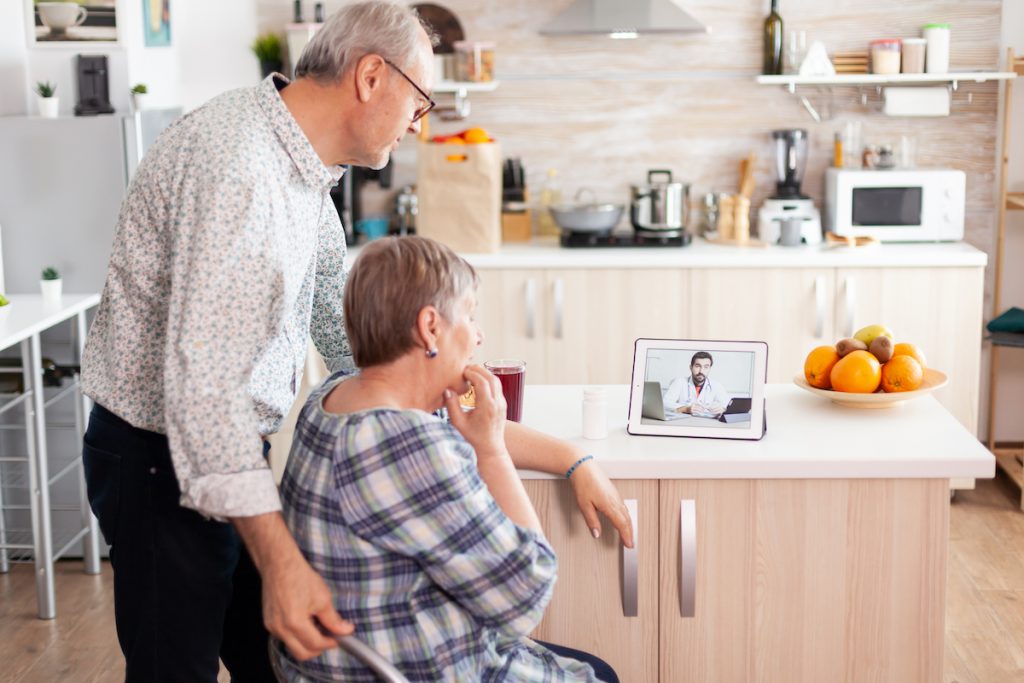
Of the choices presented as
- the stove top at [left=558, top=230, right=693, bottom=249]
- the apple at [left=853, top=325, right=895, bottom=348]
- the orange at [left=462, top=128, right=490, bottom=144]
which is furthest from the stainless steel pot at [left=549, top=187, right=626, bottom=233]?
the apple at [left=853, top=325, right=895, bottom=348]

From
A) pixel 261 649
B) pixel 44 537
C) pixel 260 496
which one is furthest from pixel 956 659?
pixel 44 537

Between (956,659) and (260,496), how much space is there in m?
2.10

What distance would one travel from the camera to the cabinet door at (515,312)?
13.4 feet

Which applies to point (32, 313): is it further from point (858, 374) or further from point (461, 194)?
point (858, 374)

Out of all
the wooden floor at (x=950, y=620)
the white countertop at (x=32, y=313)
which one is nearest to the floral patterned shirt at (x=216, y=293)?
the white countertop at (x=32, y=313)

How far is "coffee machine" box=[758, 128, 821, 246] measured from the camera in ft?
13.8

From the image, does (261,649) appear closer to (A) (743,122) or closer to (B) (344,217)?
(B) (344,217)

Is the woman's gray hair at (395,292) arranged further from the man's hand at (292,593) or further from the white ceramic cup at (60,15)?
the white ceramic cup at (60,15)

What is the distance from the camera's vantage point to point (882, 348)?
83.1 inches

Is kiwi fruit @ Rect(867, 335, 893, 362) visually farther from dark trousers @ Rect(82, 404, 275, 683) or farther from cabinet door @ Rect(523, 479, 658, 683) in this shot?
dark trousers @ Rect(82, 404, 275, 683)

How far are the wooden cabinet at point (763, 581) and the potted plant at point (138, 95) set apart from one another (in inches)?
93.2

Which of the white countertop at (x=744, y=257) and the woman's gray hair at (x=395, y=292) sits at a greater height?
the woman's gray hair at (x=395, y=292)

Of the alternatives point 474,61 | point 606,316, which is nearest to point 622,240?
point 606,316

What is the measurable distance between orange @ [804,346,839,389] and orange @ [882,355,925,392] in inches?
3.8
